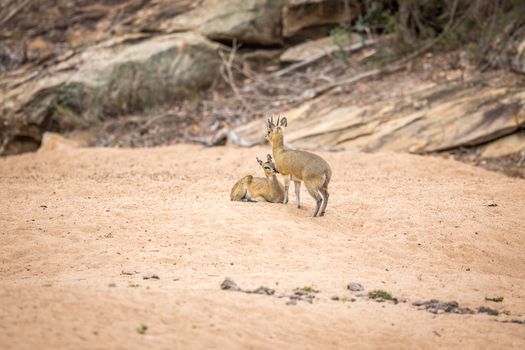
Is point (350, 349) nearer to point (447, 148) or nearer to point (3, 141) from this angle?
point (447, 148)


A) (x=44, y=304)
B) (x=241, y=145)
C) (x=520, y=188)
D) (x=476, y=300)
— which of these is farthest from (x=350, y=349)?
(x=241, y=145)

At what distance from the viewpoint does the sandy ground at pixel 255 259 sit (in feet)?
18.6

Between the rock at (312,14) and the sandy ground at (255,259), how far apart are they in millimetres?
7522

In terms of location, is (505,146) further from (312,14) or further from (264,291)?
(264,291)

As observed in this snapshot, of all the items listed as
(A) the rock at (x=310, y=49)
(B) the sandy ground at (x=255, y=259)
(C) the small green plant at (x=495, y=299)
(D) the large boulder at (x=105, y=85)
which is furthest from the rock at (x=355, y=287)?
(A) the rock at (x=310, y=49)

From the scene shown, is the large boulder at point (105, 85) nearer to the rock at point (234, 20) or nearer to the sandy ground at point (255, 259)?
the rock at point (234, 20)

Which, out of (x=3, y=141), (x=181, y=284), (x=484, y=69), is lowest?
(x=3, y=141)

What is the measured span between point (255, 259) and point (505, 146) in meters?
8.43

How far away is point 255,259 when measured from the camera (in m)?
8.07

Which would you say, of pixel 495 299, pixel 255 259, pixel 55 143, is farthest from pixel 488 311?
pixel 55 143

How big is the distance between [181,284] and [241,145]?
32.4 feet

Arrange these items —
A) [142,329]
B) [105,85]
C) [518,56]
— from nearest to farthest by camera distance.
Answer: [142,329] → [518,56] → [105,85]

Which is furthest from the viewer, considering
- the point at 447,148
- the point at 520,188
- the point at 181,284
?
the point at 447,148

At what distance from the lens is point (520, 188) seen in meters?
12.0
